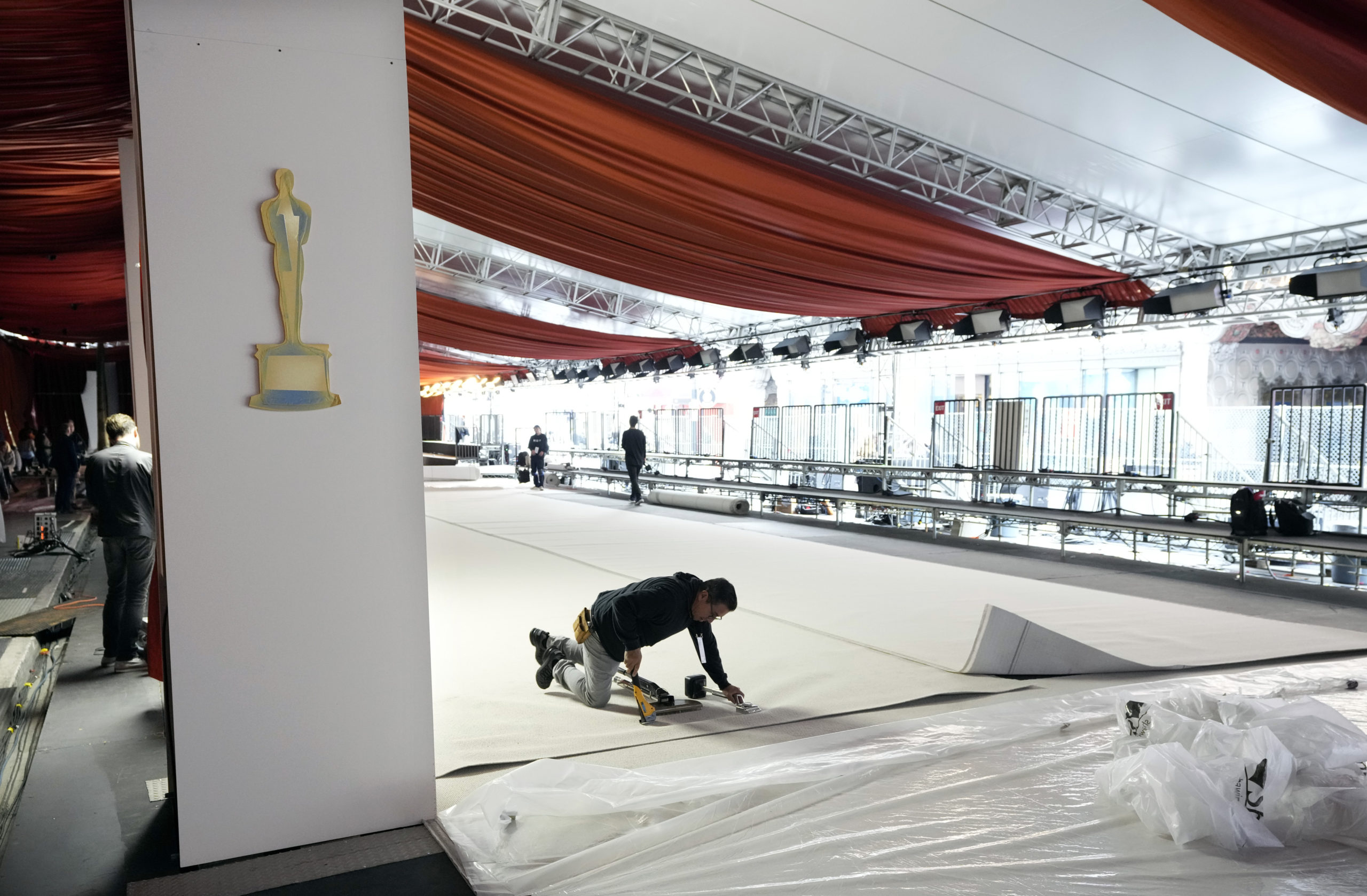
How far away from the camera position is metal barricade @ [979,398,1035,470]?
34.6 ft

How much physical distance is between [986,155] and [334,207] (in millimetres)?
6477

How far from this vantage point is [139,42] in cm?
225

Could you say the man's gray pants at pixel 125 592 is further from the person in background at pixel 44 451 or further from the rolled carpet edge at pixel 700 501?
the person in background at pixel 44 451

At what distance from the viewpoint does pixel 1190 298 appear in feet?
26.5

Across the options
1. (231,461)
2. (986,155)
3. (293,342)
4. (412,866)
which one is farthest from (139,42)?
(986,155)

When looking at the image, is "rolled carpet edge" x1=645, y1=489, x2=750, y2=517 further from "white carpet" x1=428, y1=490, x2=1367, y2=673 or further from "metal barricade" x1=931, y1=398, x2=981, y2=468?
"metal barricade" x1=931, y1=398, x2=981, y2=468

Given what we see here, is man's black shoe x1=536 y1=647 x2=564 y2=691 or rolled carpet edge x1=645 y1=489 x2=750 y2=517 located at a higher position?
man's black shoe x1=536 y1=647 x2=564 y2=691

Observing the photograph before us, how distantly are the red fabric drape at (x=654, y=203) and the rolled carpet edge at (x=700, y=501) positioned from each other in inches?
184

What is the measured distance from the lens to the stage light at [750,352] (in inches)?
534

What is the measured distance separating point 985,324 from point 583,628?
728 centimetres

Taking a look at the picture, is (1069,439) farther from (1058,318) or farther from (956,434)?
(1058,318)

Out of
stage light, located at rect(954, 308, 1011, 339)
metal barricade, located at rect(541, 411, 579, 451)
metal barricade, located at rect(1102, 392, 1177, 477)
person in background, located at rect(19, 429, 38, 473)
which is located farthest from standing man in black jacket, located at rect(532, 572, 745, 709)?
metal barricade, located at rect(541, 411, 579, 451)

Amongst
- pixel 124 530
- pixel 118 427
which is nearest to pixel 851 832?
pixel 124 530

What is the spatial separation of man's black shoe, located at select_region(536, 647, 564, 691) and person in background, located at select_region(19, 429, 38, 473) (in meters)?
16.2
